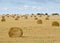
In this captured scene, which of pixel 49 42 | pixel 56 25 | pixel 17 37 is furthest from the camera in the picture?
pixel 56 25

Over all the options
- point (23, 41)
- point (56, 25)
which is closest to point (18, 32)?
point (23, 41)

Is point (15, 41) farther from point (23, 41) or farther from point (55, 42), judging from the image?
point (55, 42)

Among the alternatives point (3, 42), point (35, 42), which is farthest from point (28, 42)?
point (3, 42)

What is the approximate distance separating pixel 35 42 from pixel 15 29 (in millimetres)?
3492

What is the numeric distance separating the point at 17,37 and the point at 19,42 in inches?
97.2

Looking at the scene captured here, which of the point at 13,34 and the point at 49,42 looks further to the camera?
the point at 13,34

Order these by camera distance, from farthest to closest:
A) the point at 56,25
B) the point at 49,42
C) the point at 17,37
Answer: the point at 56,25, the point at 17,37, the point at 49,42

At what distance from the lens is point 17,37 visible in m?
19.0

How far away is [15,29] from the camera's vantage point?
19531mm

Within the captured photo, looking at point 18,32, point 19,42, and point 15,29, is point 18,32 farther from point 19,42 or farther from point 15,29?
point 19,42

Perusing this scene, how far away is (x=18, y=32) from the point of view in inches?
766

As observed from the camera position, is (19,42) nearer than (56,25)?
Yes

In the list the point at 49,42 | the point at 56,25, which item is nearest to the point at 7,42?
the point at 49,42

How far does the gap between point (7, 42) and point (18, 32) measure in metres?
2.91
